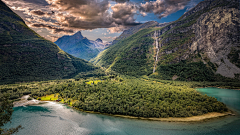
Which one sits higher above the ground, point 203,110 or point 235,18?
point 235,18

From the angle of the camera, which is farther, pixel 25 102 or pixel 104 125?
pixel 25 102

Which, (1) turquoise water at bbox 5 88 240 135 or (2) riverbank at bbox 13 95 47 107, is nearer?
(1) turquoise water at bbox 5 88 240 135

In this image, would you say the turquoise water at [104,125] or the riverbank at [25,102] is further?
the riverbank at [25,102]

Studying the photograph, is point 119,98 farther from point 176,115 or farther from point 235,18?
point 235,18

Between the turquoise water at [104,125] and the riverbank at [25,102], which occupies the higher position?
the turquoise water at [104,125]

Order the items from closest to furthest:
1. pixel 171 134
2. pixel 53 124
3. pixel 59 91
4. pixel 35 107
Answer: pixel 171 134, pixel 53 124, pixel 35 107, pixel 59 91

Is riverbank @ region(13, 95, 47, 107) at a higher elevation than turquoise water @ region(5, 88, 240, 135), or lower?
lower

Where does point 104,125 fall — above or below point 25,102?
above

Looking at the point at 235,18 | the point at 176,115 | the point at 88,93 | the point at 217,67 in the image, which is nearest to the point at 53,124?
the point at 88,93
